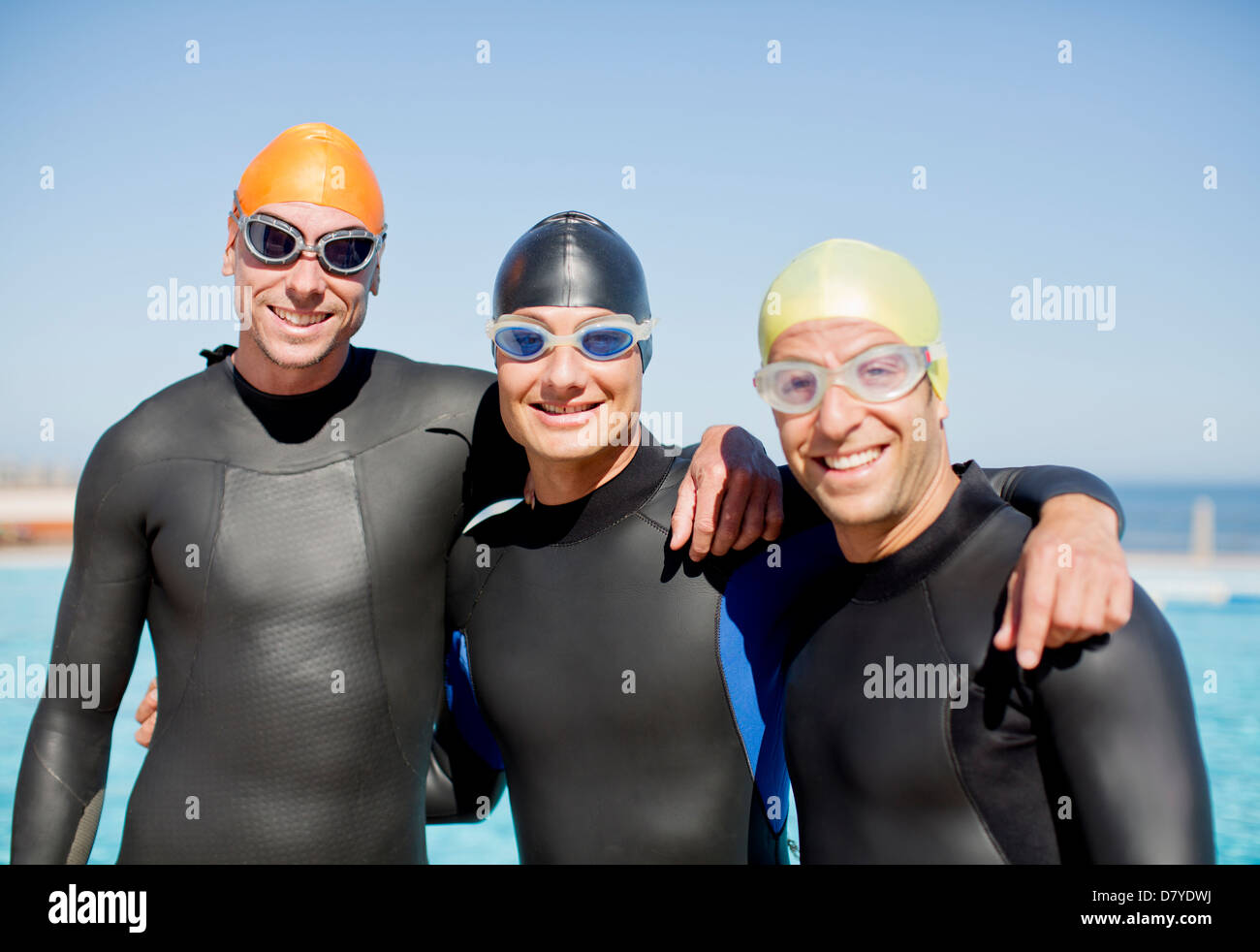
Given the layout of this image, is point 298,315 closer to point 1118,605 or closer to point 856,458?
point 856,458

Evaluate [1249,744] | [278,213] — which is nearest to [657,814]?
[278,213]

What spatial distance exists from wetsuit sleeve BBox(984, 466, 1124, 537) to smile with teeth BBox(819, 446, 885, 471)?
368 millimetres

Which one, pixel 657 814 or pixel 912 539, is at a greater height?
pixel 912 539

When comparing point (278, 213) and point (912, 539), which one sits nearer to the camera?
point (912, 539)

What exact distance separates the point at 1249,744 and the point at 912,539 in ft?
31.8

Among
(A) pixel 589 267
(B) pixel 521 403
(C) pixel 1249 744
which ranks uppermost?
(A) pixel 589 267

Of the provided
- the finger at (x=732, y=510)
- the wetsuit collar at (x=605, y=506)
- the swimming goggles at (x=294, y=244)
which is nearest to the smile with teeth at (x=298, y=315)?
the swimming goggles at (x=294, y=244)

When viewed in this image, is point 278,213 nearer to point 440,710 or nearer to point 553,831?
point 440,710

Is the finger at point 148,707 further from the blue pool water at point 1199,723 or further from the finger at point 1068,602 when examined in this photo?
the blue pool water at point 1199,723

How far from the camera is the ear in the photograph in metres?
2.78

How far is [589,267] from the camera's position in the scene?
8.36ft

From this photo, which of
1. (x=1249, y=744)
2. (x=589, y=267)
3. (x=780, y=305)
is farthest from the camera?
(x=1249, y=744)

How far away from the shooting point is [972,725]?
72.7 inches
